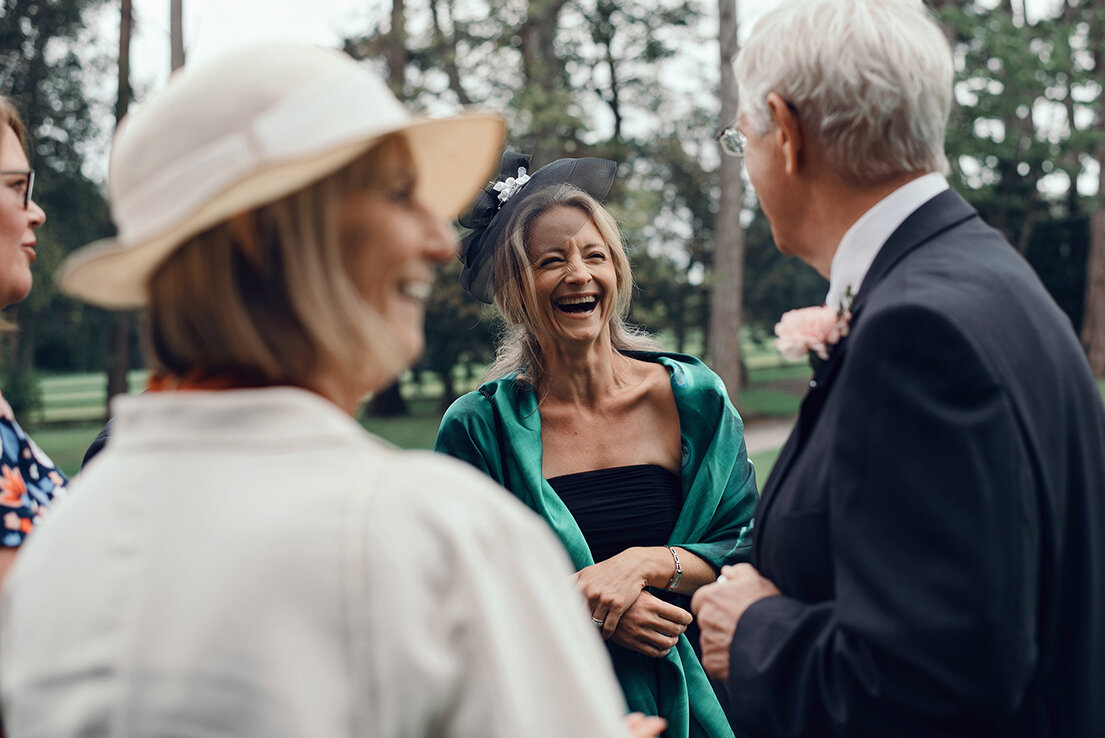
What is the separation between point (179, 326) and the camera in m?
1.10

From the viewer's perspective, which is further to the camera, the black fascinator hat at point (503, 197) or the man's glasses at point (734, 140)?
the black fascinator hat at point (503, 197)

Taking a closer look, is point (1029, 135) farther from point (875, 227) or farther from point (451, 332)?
point (875, 227)

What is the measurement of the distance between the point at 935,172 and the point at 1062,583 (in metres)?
0.76

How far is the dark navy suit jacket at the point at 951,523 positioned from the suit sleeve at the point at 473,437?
4.70ft

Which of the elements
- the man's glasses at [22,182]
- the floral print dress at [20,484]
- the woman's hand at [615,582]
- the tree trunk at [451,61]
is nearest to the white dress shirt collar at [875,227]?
the woman's hand at [615,582]

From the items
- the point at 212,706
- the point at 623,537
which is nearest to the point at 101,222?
the point at 623,537

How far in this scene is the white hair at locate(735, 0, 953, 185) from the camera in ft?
5.35

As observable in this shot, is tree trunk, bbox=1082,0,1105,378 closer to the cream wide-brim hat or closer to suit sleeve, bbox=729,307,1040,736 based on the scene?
suit sleeve, bbox=729,307,1040,736

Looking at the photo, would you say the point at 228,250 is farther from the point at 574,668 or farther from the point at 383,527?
the point at 574,668

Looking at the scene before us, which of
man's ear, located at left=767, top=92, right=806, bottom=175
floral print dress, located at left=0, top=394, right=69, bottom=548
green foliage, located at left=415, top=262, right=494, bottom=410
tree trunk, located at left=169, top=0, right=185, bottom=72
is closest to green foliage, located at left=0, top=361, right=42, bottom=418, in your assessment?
green foliage, located at left=415, top=262, right=494, bottom=410

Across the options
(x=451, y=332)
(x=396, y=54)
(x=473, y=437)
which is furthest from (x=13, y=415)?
(x=451, y=332)

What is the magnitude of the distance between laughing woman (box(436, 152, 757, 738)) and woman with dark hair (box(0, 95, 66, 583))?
4.12ft

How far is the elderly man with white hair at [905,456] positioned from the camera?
142 cm

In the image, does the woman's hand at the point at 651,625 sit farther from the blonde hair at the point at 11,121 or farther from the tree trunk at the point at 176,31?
the tree trunk at the point at 176,31
